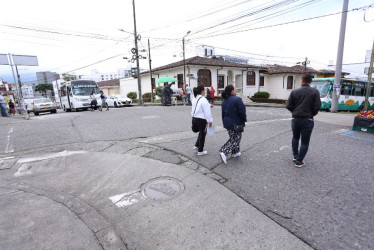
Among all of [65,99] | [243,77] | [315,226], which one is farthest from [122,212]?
[243,77]

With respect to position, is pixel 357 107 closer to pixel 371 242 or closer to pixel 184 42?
pixel 184 42

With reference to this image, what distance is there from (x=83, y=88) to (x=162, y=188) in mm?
16619

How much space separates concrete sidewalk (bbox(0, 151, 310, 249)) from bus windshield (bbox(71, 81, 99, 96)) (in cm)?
1401

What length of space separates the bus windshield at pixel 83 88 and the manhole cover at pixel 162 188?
16.1 meters

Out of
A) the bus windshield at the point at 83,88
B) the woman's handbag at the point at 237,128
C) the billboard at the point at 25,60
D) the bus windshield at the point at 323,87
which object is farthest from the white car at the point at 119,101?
the woman's handbag at the point at 237,128

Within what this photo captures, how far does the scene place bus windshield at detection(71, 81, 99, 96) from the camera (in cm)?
1642

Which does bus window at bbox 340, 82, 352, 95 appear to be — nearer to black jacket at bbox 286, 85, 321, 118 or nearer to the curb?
black jacket at bbox 286, 85, 321, 118

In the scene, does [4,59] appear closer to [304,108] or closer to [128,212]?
[128,212]

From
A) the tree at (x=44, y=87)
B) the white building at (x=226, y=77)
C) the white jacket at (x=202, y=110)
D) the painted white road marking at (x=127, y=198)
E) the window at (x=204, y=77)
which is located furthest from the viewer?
the tree at (x=44, y=87)

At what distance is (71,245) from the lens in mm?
2100

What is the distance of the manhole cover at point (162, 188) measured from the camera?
3.06 m

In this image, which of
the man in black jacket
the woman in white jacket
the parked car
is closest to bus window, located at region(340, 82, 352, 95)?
the man in black jacket

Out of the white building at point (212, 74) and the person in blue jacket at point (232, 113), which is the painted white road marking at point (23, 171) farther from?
the white building at point (212, 74)

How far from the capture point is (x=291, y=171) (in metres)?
3.71
